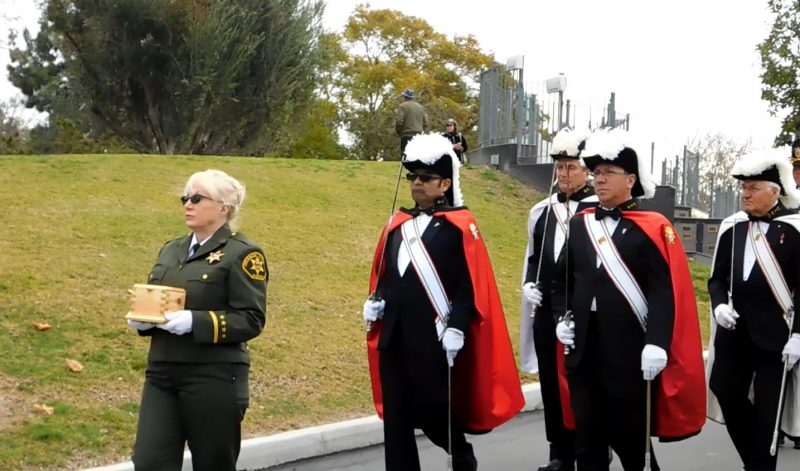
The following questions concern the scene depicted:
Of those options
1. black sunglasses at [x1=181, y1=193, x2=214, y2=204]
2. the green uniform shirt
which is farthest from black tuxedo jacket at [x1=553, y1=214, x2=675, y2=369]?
black sunglasses at [x1=181, y1=193, x2=214, y2=204]

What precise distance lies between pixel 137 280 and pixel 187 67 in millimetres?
16718

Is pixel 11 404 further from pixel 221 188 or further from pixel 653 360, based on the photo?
pixel 653 360

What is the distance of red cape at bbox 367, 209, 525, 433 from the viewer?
5113mm

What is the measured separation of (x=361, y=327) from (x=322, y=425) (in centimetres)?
292

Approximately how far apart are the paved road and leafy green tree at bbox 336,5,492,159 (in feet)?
113

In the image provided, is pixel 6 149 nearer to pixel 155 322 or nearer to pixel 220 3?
pixel 220 3

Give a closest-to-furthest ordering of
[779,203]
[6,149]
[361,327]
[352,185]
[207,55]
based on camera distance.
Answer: [779,203], [361,327], [352,185], [207,55], [6,149]

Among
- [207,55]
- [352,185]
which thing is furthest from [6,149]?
[352,185]

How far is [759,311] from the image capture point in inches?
224

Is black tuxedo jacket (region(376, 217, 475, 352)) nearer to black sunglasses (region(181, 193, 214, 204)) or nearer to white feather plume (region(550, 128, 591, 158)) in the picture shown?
black sunglasses (region(181, 193, 214, 204))

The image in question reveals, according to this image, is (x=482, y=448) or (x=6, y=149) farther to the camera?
(x=6, y=149)

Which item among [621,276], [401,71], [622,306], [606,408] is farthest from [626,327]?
[401,71]

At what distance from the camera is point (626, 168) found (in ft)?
16.7

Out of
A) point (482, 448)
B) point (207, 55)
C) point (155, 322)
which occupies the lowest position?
point (482, 448)
